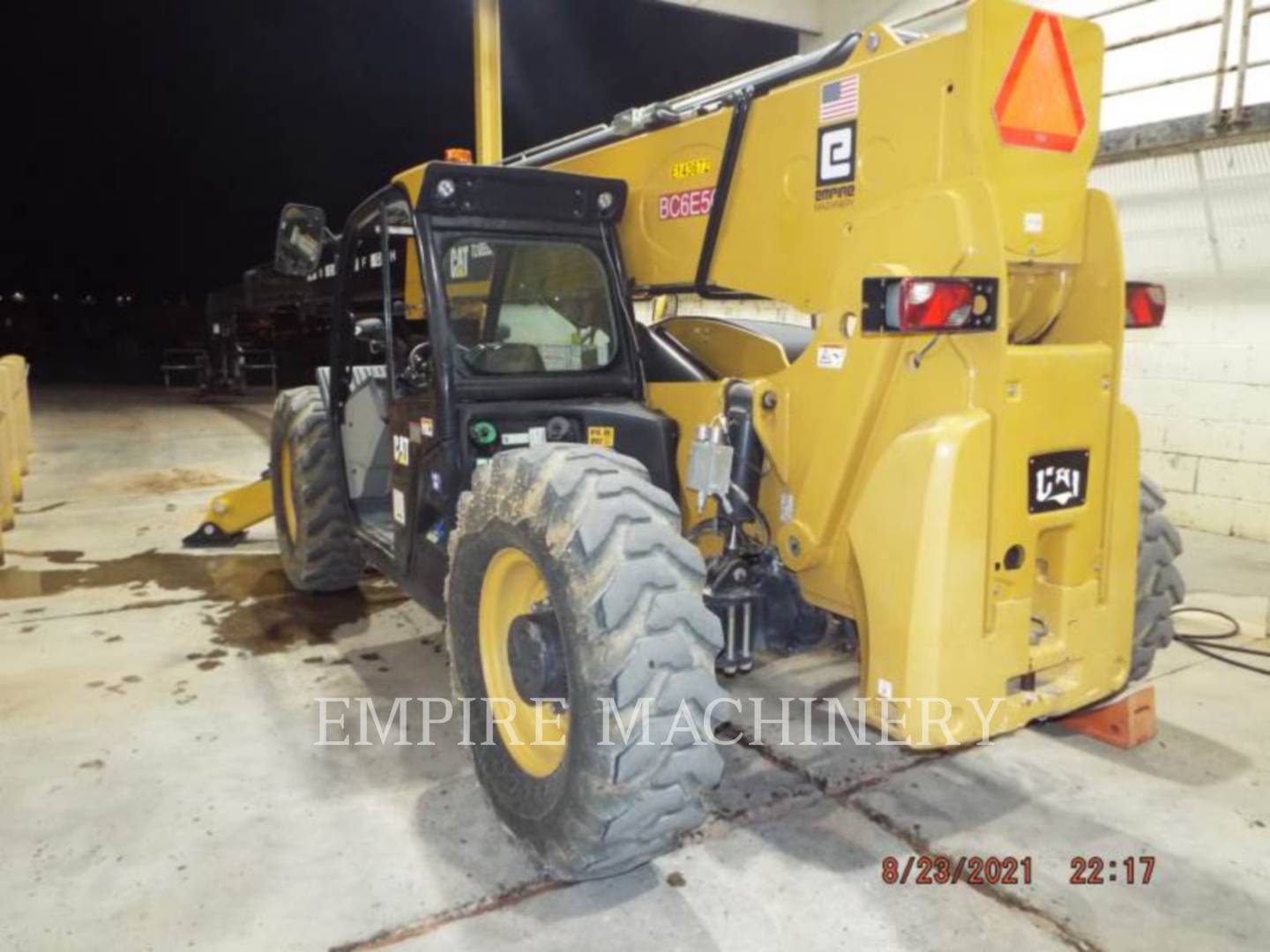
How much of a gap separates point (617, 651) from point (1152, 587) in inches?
93.5

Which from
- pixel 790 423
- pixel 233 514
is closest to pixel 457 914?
pixel 790 423

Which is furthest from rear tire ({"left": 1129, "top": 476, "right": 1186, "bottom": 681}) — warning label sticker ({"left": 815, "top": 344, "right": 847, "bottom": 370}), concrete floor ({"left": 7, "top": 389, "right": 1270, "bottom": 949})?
warning label sticker ({"left": 815, "top": 344, "right": 847, "bottom": 370})

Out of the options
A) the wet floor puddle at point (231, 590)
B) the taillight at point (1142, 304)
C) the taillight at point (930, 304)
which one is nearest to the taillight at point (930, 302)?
the taillight at point (930, 304)

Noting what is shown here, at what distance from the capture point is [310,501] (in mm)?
5375

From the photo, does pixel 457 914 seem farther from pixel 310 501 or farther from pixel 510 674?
pixel 310 501

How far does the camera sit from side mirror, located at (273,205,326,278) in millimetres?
4195

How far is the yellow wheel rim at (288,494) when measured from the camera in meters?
5.83

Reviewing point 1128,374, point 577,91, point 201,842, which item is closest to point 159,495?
point 201,842

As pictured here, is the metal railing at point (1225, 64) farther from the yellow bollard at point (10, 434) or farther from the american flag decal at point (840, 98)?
the yellow bollard at point (10, 434)

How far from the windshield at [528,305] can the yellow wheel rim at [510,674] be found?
0.95m

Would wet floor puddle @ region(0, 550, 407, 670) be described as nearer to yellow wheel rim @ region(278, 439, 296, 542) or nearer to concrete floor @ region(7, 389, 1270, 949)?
concrete floor @ region(7, 389, 1270, 949)

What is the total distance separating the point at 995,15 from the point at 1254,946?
2668 millimetres

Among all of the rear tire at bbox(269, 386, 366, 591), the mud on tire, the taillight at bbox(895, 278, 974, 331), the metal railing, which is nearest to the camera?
the taillight at bbox(895, 278, 974, 331)

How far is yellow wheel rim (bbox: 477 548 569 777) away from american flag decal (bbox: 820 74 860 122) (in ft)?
5.69
